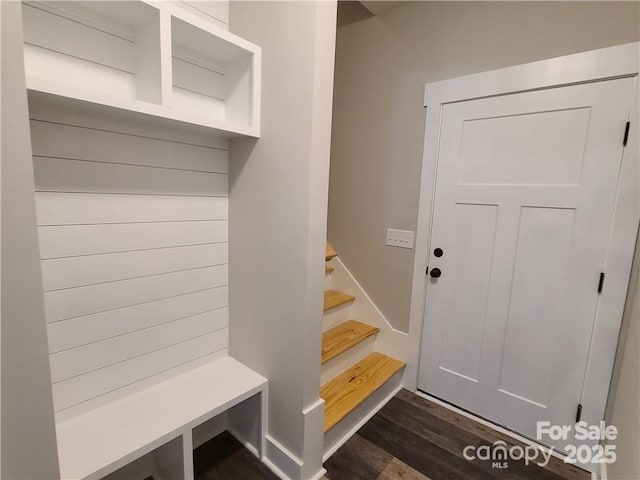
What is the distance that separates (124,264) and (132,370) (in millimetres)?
493

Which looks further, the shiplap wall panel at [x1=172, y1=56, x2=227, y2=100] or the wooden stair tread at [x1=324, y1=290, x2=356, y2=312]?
the wooden stair tread at [x1=324, y1=290, x2=356, y2=312]

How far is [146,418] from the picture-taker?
1.25 m

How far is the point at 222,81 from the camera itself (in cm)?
153

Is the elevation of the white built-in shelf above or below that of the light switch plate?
above

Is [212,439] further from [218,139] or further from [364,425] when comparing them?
[218,139]

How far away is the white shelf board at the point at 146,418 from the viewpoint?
1.06m

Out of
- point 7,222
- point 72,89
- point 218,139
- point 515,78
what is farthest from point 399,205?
point 7,222

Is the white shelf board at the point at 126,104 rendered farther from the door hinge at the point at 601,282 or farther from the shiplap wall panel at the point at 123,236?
the door hinge at the point at 601,282

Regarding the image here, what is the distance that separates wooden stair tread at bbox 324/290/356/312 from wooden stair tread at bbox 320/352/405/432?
1.43 ft

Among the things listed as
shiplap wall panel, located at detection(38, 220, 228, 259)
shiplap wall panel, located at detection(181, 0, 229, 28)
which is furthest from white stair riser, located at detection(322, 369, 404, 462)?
shiplap wall panel, located at detection(181, 0, 229, 28)

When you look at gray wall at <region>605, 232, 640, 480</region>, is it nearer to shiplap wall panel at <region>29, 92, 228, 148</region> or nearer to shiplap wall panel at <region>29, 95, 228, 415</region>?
shiplap wall panel at <region>29, 95, 228, 415</region>

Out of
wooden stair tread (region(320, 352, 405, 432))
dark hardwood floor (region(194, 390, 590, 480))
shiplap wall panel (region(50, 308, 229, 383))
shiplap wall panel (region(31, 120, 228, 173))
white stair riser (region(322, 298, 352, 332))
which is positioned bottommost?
dark hardwood floor (region(194, 390, 590, 480))

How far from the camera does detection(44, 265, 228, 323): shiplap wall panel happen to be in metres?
1.15

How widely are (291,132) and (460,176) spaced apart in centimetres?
113
